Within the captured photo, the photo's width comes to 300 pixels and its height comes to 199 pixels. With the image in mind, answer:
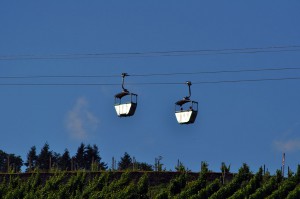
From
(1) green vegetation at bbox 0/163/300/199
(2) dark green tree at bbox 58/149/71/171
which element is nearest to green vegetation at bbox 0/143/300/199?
(1) green vegetation at bbox 0/163/300/199

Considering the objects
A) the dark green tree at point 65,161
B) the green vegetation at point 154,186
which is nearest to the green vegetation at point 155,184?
the green vegetation at point 154,186

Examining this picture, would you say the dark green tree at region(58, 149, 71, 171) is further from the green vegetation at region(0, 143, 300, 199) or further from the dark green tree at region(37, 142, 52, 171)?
the green vegetation at region(0, 143, 300, 199)

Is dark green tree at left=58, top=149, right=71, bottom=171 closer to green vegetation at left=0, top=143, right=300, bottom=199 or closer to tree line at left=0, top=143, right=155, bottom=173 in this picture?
tree line at left=0, top=143, right=155, bottom=173

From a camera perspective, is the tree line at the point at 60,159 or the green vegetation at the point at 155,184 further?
the tree line at the point at 60,159

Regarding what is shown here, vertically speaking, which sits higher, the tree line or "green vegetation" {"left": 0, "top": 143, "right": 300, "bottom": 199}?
the tree line

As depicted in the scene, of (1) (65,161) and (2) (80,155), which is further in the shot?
(2) (80,155)

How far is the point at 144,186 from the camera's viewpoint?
4422 centimetres

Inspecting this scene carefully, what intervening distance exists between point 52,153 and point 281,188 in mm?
67529

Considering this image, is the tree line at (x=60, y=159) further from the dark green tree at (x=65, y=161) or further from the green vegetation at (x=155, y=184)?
the green vegetation at (x=155, y=184)

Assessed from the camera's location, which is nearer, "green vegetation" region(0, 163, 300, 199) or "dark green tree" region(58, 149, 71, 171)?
"green vegetation" region(0, 163, 300, 199)

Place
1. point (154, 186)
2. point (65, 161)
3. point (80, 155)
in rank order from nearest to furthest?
point (154, 186) < point (65, 161) < point (80, 155)

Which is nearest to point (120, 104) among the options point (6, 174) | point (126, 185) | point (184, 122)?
point (184, 122)

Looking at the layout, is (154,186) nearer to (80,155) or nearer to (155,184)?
(155,184)

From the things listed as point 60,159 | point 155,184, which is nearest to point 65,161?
point 60,159
